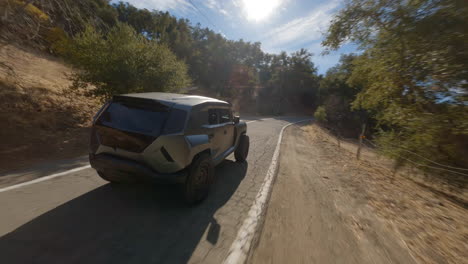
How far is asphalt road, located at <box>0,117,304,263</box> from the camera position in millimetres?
1874

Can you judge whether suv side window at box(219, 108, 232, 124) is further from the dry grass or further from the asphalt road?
the dry grass

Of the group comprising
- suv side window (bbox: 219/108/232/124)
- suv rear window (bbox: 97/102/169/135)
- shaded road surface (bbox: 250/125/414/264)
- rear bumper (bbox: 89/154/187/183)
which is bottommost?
shaded road surface (bbox: 250/125/414/264)

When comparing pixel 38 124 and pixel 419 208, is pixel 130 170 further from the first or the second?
pixel 38 124

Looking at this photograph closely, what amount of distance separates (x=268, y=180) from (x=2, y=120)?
26.7ft

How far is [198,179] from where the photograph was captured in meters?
2.97

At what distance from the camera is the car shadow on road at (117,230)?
1.83 metres

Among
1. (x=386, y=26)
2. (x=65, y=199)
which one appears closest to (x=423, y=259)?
(x=65, y=199)

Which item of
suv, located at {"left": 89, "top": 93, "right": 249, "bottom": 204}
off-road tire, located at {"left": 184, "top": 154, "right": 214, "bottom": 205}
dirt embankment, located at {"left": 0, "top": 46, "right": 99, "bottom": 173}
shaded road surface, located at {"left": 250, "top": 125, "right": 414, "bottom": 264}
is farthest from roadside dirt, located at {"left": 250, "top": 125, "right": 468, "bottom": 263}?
dirt embankment, located at {"left": 0, "top": 46, "right": 99, "bottom": 173}

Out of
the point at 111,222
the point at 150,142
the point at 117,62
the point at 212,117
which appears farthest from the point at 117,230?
the point at 117,62

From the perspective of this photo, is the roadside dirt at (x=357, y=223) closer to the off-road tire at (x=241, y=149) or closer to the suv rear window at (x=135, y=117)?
the off-road tire at (x=241, y=149)

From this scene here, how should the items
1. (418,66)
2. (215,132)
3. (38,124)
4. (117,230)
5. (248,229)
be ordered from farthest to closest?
(38,124), (418,66), (215,132), (248,229), (117,230)

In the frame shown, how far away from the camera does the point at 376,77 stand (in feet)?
20.8

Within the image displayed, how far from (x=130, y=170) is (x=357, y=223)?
3.57 meters

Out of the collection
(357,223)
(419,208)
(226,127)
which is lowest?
(419,208)
